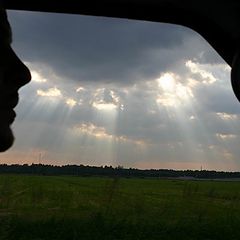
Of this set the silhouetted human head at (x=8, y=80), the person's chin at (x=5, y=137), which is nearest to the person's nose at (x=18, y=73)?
the silhouetted human head at (x=8, y=80)

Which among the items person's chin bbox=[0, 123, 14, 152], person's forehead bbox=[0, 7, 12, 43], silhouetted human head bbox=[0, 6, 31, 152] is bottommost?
person's chin bbox=[0, 123, 14, 152]

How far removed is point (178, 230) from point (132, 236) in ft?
7.39

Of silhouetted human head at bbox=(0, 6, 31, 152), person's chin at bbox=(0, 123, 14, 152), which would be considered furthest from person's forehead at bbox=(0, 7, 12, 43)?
person's chin at bbox=(0, 123, 14, 152)

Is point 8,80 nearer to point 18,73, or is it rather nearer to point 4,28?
point 18,73

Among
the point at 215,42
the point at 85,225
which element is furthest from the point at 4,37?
the point at 85,225

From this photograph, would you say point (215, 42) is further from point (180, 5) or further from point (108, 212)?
point (108, 212)

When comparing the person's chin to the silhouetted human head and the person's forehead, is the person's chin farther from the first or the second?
the person's forehead

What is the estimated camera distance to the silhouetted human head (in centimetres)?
177

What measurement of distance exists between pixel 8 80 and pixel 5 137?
20 centimetres

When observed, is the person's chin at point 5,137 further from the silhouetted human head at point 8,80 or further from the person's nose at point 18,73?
the person's nose at point 18,73

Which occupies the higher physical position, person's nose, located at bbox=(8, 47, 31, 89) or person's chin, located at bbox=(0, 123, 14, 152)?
person's nose, located at bbox=(8, 47, 31, 89)

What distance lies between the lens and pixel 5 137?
1785 mm

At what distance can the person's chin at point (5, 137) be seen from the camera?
1.78 meters

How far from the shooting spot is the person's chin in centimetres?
178
